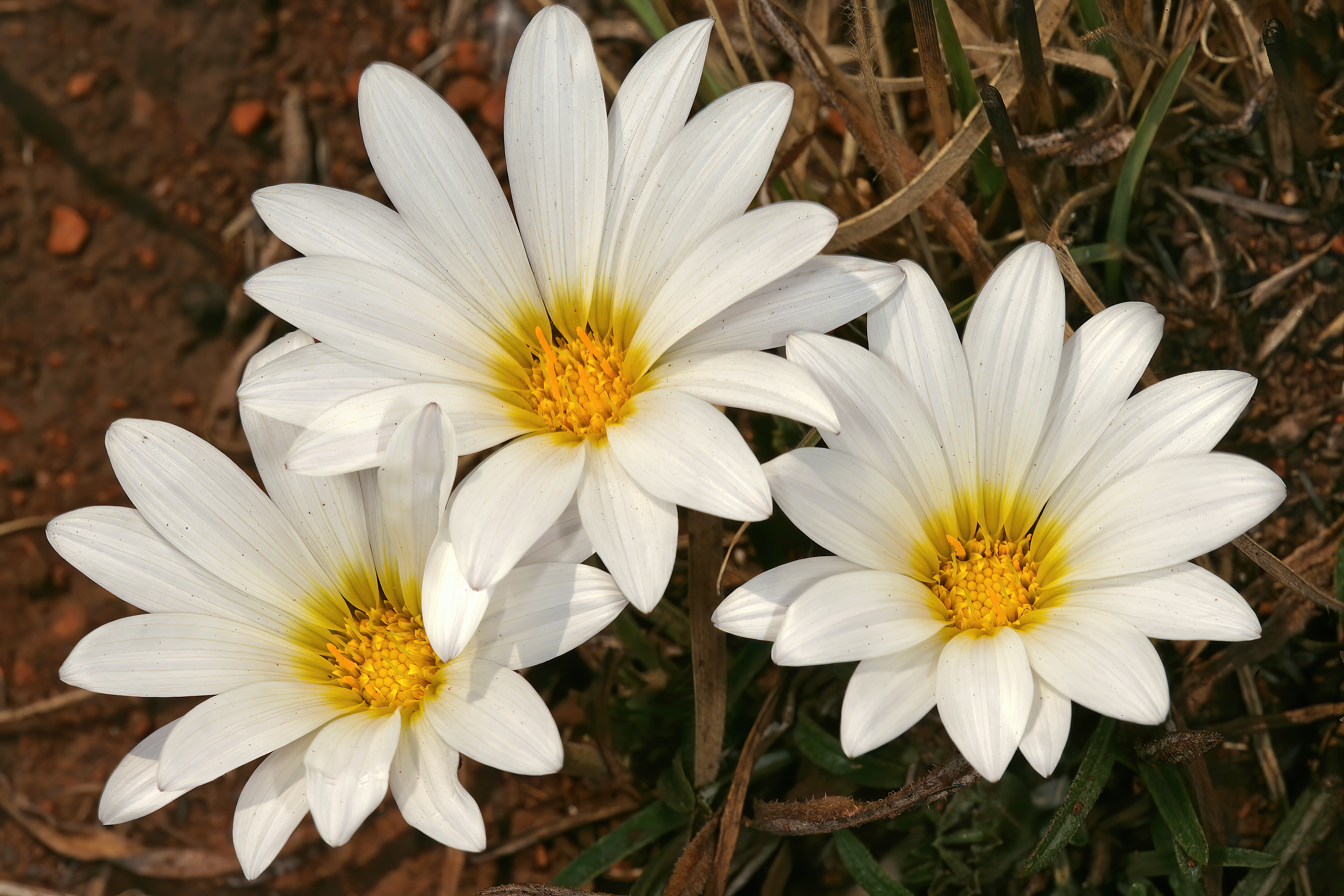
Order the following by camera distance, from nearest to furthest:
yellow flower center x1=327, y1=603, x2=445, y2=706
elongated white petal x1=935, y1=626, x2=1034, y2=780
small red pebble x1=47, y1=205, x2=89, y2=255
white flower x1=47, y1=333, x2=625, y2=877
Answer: elongated white petal x1=935, y1=626, x2=1034, y2=780, white flower x1=47, y1=333, x2=625, y2=877, yellow flower center x1=327, y1=603, x2=445, y2=706, small red pebble x1=47, y1=205, x2=89, y2=255

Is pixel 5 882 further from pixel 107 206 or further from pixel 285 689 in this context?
pixel 107 206

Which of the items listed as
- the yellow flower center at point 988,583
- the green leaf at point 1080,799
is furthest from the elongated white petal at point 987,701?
the green leaf at point 1080,799

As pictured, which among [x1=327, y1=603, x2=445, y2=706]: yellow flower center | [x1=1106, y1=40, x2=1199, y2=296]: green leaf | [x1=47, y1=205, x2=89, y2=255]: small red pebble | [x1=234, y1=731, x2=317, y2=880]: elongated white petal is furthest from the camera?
[x1=47, y1=205, x2=89, y2=255]: small red pebble

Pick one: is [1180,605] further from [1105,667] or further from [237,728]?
[237,728]

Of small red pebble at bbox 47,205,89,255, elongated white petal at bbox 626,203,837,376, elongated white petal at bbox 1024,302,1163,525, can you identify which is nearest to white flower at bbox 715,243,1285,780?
elongated white petal at bbox 1024,302,1163,525

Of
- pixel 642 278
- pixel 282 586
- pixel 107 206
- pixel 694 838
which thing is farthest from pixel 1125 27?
pixel 107 206

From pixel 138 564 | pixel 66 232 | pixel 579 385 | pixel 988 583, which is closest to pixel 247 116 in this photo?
pixel 66 232

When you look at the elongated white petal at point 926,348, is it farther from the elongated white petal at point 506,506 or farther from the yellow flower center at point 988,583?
the elongated white petal at point 506,506

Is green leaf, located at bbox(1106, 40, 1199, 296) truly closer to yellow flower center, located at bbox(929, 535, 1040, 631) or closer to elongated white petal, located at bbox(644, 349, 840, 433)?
yellow flower center, located at bbox(929, 535, 1040, 631)
